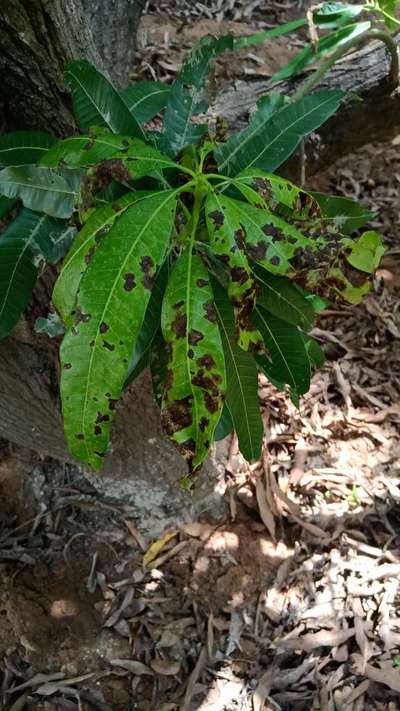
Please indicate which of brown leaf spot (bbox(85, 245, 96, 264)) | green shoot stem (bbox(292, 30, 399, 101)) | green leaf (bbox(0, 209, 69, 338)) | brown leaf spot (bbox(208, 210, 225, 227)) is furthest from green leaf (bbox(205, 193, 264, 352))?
green shoot stem (bbox(292, 30, 399, 101))

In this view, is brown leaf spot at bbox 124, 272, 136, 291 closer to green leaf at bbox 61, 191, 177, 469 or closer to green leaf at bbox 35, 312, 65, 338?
green leaf at bbox 61, 191, 177, 469

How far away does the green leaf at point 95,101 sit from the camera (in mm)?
1213

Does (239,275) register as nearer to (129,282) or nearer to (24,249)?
(129,282)

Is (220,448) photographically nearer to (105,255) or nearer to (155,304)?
(155,304)

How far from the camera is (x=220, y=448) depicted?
2.49m

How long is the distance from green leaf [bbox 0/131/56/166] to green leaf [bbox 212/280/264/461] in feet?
1.55

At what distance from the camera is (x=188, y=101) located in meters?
1.36

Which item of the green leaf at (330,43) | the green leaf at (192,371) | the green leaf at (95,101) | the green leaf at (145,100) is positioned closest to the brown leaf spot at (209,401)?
the green leaf at (192,371)

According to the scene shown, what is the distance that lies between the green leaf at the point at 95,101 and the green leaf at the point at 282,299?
418 mm

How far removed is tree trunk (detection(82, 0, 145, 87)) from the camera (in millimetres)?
2078

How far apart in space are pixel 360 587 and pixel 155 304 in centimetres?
160

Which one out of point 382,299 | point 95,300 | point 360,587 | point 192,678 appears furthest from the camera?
point 382,299

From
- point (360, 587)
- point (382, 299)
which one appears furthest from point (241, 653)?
point (382, 299)

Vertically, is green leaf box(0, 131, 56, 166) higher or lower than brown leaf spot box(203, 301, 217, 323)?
higher
